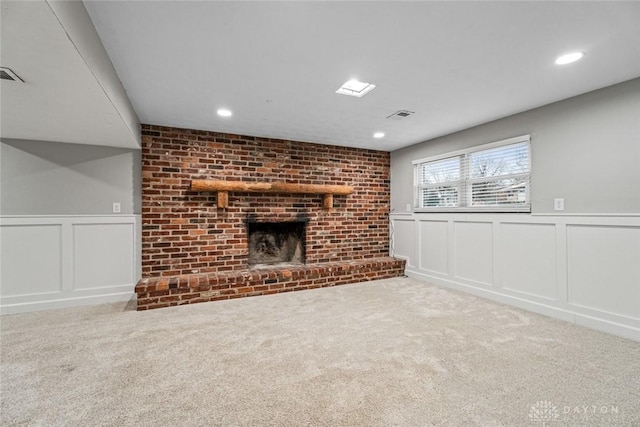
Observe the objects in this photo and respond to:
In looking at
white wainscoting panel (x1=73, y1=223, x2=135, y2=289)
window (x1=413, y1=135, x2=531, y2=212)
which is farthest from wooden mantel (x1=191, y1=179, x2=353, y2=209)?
window (x1=413, y1=135, x2=531, y2=212)

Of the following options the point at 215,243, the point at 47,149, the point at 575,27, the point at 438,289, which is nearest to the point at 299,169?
the point at 215,243

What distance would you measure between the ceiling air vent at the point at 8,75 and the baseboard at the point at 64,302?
97.2 inches

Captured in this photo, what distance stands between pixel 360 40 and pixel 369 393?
213 cm

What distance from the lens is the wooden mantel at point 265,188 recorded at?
11.9 ft

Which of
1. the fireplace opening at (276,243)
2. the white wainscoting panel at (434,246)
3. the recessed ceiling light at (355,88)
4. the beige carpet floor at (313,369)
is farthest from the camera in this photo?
the fireplace opening at (276,243)

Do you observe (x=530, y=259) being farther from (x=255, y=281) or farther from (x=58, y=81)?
(x=58, y=81)

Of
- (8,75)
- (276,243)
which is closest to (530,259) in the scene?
(276,243)

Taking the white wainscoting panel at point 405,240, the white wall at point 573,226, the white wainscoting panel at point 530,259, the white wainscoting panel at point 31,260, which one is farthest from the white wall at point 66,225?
the white wainscoting panel at point 530,259

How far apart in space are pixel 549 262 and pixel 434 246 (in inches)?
57.2

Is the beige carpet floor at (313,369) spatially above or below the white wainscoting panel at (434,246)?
below

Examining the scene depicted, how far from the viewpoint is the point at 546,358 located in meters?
2.03

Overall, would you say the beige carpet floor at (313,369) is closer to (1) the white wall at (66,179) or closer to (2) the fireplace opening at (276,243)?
(1) the white wall at (66,179)

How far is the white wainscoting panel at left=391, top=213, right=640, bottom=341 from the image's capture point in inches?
95.1

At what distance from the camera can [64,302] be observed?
3145mm
